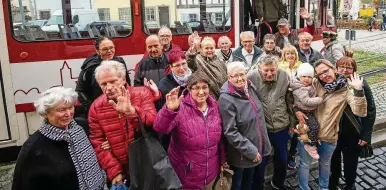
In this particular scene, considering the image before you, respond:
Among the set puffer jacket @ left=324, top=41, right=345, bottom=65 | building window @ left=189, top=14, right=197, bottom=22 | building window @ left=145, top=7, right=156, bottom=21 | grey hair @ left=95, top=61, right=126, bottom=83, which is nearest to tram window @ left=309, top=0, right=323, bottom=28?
puffer jacket @ left=324, top=41, right=345, bottom=65

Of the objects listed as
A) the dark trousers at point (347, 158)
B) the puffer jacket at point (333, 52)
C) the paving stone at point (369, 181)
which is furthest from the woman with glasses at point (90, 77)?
the paving stone at point (369, 181)

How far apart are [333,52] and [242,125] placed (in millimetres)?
2719

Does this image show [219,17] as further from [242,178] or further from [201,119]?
[201,119]

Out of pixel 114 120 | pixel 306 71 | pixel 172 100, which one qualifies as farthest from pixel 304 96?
pixel 114 120

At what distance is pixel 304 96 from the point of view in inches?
146

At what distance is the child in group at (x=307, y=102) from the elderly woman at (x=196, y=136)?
1.08 metres

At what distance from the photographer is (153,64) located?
404cm

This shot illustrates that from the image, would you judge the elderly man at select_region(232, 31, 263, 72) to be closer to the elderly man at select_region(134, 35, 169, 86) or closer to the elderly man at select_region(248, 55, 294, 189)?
the elderly man at select_region(248, 55, 294, 189)

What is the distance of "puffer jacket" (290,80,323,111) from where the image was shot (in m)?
3.69

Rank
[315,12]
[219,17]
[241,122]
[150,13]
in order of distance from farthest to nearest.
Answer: [315,12], [219,17], [150,13], [241,122]

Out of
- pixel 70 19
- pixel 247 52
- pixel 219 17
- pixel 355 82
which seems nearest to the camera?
pixel 355 82

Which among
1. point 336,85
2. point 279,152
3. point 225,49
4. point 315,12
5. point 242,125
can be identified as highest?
point 315,12

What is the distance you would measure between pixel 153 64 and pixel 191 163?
1432 mm

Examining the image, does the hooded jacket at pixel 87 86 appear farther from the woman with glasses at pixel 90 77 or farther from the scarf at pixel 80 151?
the scarf at pixel 80 151
